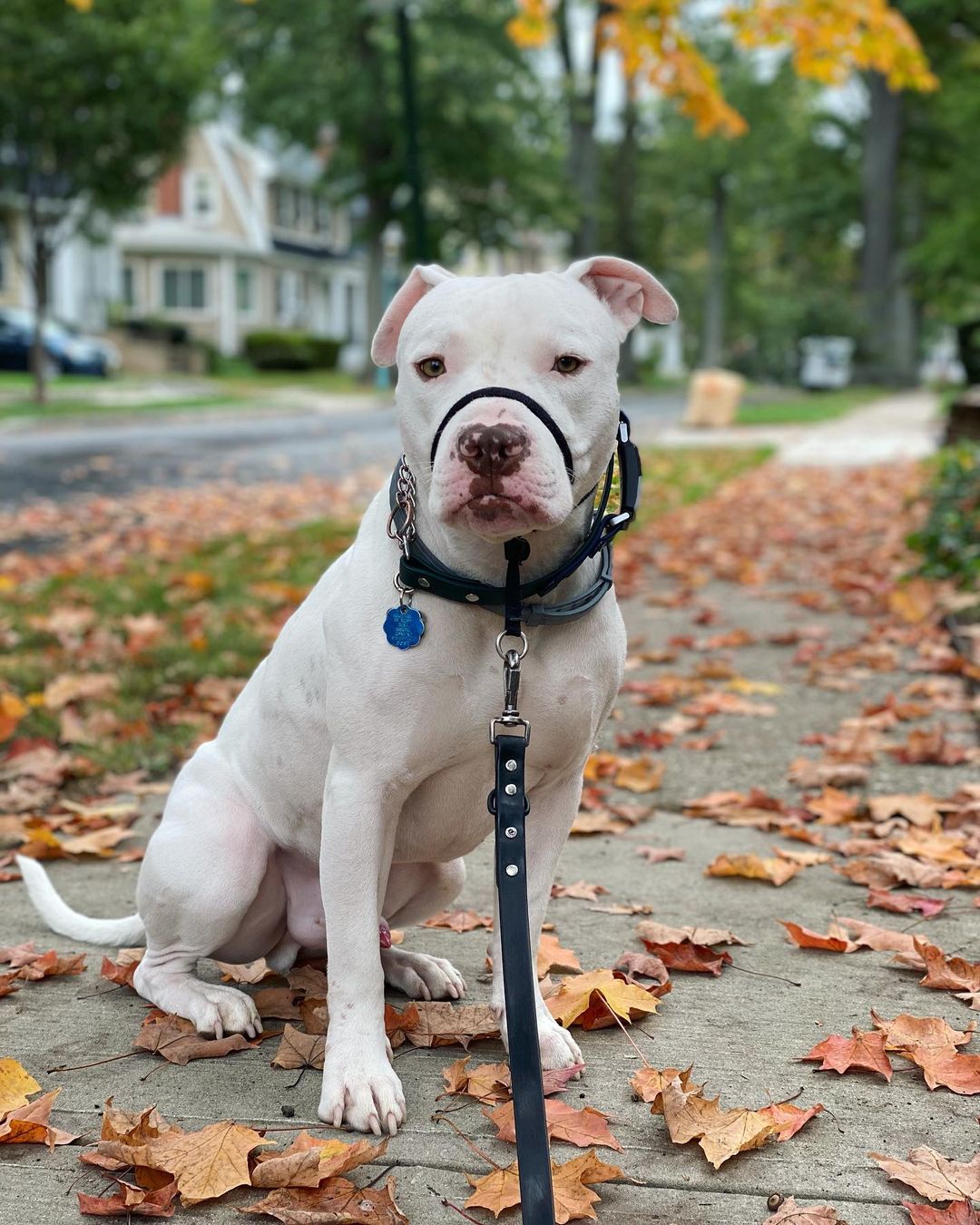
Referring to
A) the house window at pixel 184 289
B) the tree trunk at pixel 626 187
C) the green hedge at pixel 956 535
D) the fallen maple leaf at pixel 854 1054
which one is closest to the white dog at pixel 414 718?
the fallen maple leaf at pixel 854 1054

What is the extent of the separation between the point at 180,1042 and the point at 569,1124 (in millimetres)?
869

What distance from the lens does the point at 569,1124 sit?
2.52 m

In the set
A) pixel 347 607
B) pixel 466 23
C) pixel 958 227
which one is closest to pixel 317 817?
pixel 347 607

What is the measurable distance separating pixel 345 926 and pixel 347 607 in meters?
0.61

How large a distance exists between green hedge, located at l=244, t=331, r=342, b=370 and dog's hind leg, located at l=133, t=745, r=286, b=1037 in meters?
40.7

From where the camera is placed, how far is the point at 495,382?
2.25 meters

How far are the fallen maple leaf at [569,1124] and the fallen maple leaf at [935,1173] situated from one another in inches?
19.0

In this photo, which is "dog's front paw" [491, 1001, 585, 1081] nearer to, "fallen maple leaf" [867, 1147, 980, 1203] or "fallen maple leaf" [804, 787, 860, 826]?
"fallen maple leaf" [867, 1147, 980, 1203]

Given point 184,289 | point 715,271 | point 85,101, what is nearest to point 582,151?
point 715,271

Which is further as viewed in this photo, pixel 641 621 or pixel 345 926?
pixel 641 621

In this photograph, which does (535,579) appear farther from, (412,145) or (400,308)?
(412,145)

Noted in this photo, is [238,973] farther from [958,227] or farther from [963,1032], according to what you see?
[958,227]

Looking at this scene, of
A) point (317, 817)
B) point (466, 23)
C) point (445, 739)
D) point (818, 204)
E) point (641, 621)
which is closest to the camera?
point (445, 739)

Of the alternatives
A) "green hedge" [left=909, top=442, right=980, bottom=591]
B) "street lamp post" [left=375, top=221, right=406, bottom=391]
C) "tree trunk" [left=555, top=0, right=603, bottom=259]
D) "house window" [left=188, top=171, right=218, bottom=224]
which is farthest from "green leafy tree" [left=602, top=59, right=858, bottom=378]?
"green hedge" [left=909, top=442, right=980, bottom=591]
